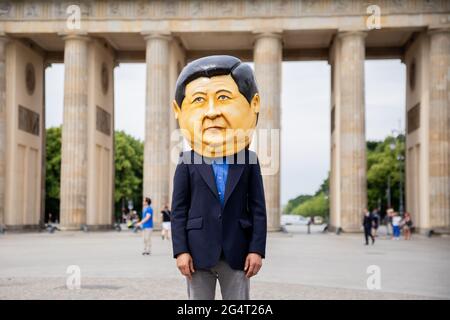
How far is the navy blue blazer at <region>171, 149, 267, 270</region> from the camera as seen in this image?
5742 mm

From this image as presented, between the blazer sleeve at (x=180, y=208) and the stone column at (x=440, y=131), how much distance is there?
42741 mm

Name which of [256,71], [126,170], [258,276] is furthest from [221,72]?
[126,170]

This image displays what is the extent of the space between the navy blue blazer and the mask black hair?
0.53 m

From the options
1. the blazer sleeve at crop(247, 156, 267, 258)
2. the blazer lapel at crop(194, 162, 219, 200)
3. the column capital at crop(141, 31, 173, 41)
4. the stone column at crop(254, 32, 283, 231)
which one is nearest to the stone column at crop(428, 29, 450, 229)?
the stone column at crop(254, 32, 283, 231)

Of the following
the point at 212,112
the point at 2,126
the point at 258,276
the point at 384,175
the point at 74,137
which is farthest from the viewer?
the point at 384,175

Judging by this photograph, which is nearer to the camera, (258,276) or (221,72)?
(221,72)

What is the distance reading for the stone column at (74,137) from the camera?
48.5 m

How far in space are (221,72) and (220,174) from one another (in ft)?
2.89

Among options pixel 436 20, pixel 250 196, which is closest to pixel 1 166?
pixel 436 20

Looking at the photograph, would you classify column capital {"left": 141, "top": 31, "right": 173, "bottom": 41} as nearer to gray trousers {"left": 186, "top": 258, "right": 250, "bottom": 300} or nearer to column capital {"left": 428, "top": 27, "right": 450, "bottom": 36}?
column capital {"left": 428, "top": 27, "right": 450, "bottom": 36}

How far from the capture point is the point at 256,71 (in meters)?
48.6

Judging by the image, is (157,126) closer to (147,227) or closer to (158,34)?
(158,34)
